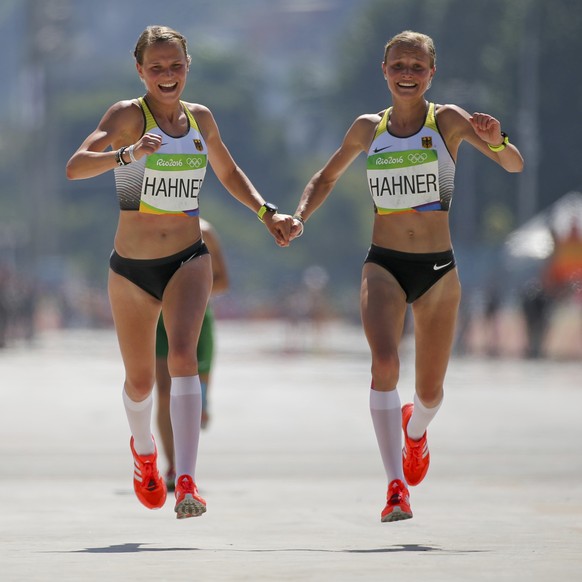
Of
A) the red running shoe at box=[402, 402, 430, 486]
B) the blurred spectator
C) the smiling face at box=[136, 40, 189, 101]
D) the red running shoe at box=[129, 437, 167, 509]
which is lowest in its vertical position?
the red running shoe at box=[129, 437, 167, 509]

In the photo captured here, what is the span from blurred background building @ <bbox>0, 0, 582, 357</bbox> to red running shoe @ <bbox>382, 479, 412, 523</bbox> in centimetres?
2860

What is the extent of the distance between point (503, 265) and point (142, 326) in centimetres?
4121

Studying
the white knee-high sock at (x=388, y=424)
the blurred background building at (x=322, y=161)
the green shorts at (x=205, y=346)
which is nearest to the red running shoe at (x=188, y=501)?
the white knee-high sock at (x=388, y=424)

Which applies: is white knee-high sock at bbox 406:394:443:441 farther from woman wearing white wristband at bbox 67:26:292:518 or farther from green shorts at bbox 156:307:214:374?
green shorts at bbox 156:307:214:374

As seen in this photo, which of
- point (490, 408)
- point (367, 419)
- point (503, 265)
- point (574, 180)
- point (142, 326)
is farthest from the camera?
point (574, 180)

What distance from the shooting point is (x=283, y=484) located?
11.7m

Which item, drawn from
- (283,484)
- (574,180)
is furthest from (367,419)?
(574,180)

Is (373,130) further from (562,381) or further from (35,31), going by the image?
(35,31)

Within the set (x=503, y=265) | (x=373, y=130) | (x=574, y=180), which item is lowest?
(x=373, y=130)

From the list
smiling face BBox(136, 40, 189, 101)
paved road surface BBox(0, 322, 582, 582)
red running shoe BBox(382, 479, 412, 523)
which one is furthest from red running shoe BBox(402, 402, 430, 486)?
smiling face BBox(136, 40, 189, 101)

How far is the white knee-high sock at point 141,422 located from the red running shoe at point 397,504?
4.02 ft

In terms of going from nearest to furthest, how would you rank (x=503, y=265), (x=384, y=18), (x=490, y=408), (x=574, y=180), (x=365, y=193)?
(x=490, y=408) → (x=503, y=265) → (x=574, y=180) → (x=384, y=18) → (x=365, y=193)

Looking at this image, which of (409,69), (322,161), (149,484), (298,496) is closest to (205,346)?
(298,496)

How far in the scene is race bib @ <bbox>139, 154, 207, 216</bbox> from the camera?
877 centimetres
